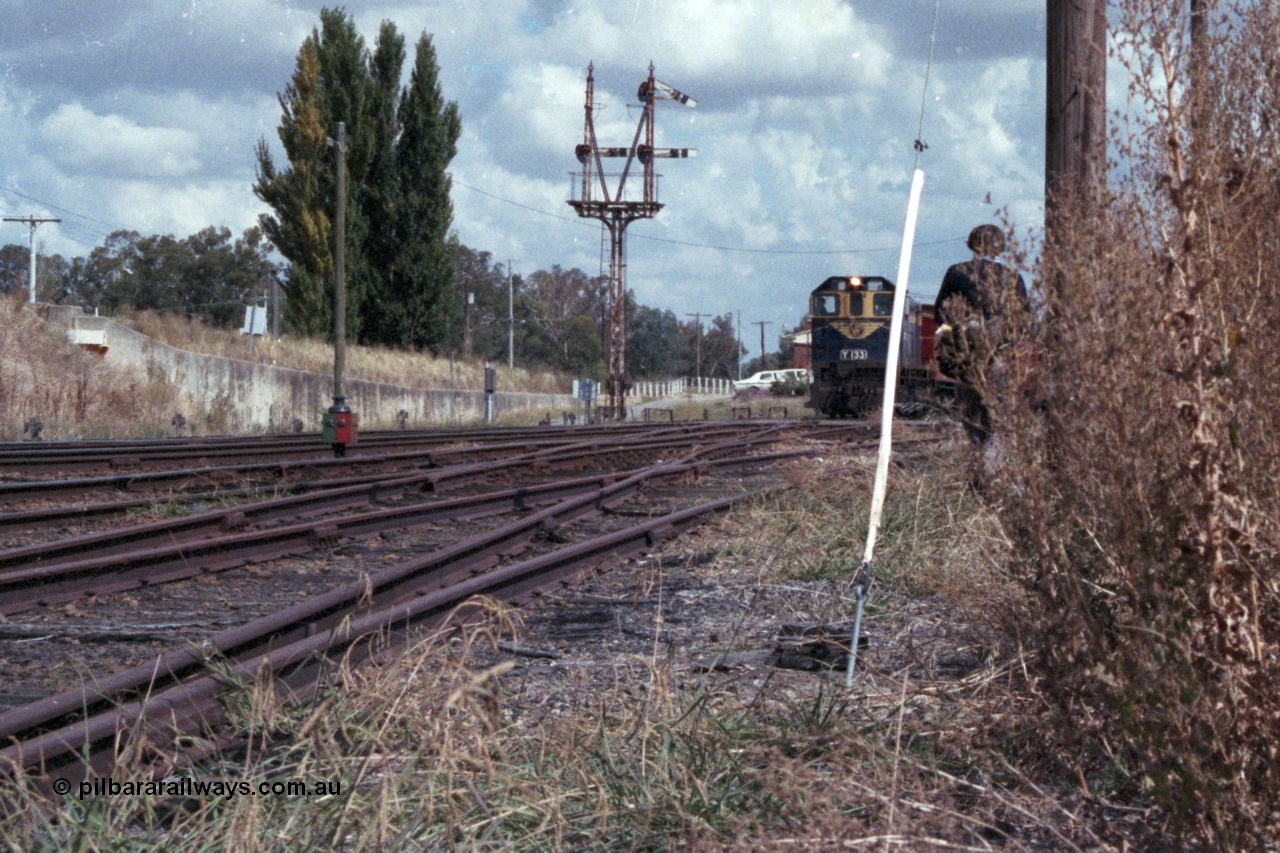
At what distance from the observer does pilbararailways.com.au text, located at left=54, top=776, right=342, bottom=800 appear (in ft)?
8.95

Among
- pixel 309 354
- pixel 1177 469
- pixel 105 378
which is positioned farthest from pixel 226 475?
pixel 309 354

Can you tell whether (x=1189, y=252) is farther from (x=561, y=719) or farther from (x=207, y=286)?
(x=207, y=286)

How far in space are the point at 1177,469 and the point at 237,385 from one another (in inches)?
1190

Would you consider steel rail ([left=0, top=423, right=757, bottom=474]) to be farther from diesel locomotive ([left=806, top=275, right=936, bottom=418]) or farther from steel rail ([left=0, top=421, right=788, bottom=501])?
diesel locomotive ([left=806, top=275, right=936, bottom=418])

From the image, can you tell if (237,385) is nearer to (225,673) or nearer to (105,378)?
(105,378)

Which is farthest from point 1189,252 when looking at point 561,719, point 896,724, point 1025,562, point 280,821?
point 280,821

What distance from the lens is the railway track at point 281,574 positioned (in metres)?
3.30

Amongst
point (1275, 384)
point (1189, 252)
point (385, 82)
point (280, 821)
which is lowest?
point (280, 821)

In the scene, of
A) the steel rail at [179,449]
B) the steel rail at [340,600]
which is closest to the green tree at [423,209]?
the steel rail at [179,449]

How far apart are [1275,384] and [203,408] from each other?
92.2ft

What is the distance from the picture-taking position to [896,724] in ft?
10.4

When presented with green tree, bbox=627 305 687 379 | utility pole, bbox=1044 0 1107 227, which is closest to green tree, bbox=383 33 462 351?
utility pole, bbox=1044 0 1107 227

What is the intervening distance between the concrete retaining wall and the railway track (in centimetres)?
1843

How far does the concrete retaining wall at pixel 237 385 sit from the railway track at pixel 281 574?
18429 mm
